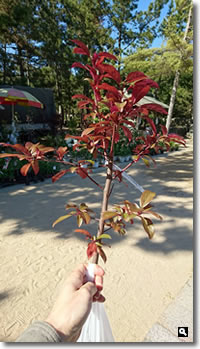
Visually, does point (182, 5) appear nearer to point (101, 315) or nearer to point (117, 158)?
point (117, 158)

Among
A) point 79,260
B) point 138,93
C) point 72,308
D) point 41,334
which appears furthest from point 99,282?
point 79,260

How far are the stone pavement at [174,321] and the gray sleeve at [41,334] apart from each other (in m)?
1.21

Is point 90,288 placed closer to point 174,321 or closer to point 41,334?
point 41,334

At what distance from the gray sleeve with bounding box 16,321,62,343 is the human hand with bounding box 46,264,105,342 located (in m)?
0.03

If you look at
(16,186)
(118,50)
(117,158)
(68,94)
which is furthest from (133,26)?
(16,186)

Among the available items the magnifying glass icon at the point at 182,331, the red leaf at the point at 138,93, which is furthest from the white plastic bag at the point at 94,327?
the red leaf at the point at 138,93

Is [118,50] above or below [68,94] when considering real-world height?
above

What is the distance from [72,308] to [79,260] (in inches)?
71.0

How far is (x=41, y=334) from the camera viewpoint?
0.83 meters

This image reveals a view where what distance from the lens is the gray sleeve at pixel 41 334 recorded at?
0.82m

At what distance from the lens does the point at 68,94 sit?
1858 cm

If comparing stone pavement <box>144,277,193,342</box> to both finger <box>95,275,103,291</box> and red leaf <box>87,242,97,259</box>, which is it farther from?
red leaf <box>87,242,97,259</box>

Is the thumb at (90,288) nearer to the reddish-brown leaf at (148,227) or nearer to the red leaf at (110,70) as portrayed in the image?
the reddish-brown leaf at (148,227)

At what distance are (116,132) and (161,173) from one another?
21.2 feet
